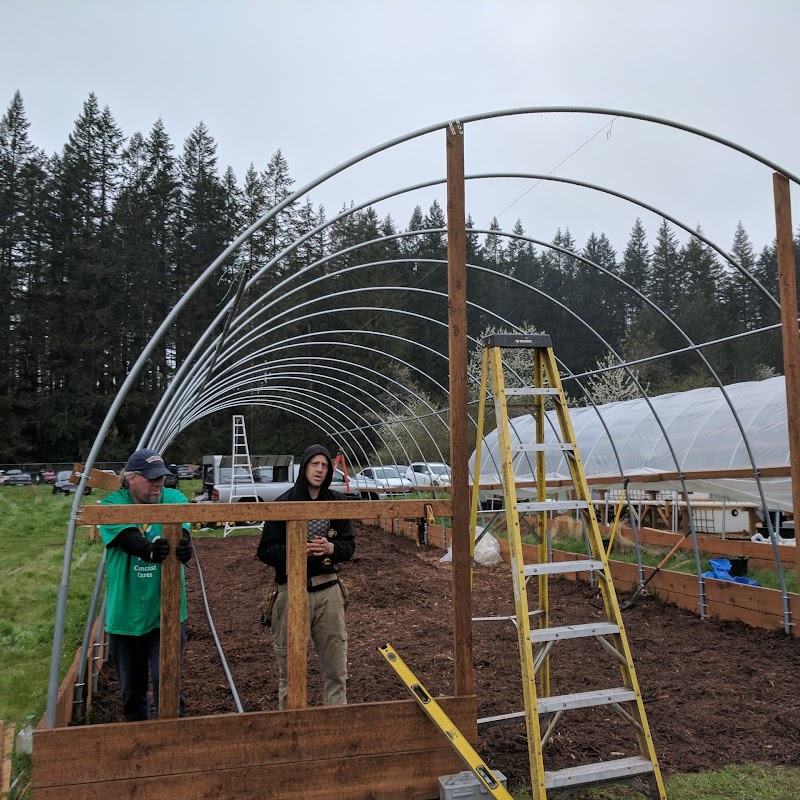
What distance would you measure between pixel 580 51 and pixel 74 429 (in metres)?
33.8

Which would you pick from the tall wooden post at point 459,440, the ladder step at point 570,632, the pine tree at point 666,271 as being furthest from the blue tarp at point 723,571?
the pine tree at point 666,271

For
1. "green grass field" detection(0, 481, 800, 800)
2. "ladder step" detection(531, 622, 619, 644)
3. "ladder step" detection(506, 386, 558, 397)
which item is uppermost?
"ladder step" detection(506, 386, 558, 397)

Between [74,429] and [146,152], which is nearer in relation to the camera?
[74,429]

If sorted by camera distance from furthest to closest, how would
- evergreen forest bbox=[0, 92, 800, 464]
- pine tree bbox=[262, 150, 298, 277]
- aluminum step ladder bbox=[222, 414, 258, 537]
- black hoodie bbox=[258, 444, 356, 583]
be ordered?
evergreen forest bbox=[0, 92, 800, 464] < pine tree bbox=[262, 150, 298, 277] < aluminum step ladder bbox=[222, 414, 258, 537] < black hoodie bbox=[258, 444, 356, 583]

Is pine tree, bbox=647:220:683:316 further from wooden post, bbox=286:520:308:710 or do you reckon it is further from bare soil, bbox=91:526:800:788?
wooden post, bbox=286:520:308:710

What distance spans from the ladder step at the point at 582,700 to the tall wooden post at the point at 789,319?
199 cm

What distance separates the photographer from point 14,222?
34.8 metres

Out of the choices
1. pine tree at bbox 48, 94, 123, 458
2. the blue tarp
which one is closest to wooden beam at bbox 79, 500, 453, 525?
the blue tarp

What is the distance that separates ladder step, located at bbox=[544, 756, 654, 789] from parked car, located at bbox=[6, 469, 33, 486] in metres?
31.4

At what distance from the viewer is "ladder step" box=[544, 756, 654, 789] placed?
2.86m

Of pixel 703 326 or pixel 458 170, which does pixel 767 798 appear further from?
pixel 703 326

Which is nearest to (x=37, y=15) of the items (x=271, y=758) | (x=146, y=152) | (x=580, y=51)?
(x=580, y=51)

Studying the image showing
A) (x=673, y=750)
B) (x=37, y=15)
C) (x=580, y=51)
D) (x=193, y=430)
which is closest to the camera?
(x=673, y=750)

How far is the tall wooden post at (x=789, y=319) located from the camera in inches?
173
